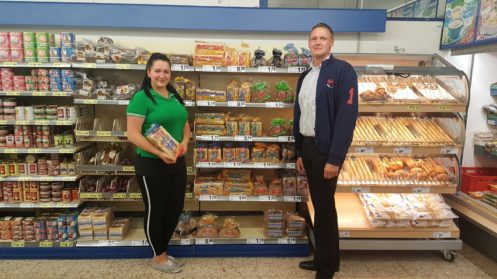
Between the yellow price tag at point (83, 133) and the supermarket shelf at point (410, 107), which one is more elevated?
the supermarket shelf at point (410, 107)

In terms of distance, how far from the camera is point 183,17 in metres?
3.41

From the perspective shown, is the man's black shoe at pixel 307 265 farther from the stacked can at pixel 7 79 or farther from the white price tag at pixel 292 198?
the stacked can at pixel 7 79

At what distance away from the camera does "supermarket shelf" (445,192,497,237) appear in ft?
10.2

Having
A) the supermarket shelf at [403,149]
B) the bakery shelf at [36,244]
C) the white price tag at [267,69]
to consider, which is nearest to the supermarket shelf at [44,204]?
the bakery shelf at [36,244]

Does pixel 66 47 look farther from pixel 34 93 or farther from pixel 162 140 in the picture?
pixel 162 140

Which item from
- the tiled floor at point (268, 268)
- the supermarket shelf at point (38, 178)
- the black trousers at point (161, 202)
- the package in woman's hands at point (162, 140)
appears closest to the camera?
the package in woman's hands at point (162, 140)

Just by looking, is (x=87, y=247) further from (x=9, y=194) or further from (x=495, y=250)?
(x=495, y=250)

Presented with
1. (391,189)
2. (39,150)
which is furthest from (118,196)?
(391,189)

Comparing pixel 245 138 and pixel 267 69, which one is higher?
pixel 267 69

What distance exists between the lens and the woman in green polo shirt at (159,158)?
8.36 ft

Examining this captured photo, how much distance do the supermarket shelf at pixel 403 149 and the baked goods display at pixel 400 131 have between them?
1.3 inches

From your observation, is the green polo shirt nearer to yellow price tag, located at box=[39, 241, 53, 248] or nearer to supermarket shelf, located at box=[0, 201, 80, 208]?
supermarket shelf, located at box=[0, 201, 80, 208]

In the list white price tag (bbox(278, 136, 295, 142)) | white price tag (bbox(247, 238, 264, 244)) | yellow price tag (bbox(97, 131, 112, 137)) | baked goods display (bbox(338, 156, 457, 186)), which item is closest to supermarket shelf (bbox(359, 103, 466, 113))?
baked goods display (bbox(338, 156, 457, 186))

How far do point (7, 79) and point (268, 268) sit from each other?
310 centimetres
